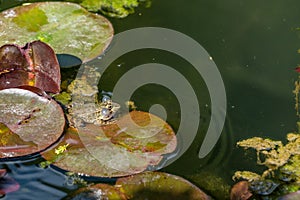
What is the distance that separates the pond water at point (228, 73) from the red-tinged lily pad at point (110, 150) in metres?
0.08

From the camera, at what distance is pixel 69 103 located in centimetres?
265

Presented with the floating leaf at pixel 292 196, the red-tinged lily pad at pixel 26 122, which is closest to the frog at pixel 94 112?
the red-tinged lily pad at pixel 26 122

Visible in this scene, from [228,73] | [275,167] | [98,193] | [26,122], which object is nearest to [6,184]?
[26,122]

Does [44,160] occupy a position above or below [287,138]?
below

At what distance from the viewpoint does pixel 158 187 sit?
221 cm

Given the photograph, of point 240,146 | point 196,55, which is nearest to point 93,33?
point 196,55

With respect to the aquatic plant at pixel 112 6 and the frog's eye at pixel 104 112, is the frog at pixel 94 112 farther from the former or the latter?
the aquatic plant at pixel 112 6

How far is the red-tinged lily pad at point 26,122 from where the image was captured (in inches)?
90.9

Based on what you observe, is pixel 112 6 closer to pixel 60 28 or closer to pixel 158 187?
pixel 60 28

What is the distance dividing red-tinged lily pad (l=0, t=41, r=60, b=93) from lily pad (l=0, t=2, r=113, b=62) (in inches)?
11.9

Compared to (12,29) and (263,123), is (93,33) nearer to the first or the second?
(12,29)

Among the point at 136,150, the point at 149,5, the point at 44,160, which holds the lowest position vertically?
the point at 44,160

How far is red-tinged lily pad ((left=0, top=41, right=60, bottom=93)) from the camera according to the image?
8.29 feet

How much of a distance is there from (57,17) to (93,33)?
294 millimetres
